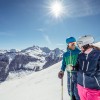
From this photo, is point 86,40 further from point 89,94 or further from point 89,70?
point 89,94

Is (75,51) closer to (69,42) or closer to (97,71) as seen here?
(69,42)

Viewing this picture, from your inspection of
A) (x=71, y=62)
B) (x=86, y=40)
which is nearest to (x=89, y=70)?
(x=86, y=40)

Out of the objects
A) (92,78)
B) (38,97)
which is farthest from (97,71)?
(38,97)

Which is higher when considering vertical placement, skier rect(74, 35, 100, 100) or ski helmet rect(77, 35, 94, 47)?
ski helmet rect(77, 35, 94, 47)

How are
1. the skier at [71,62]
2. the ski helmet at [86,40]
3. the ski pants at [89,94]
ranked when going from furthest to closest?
the skier at [71,62] → the ski helmet at [86,40] → the ski pants at [89,94]

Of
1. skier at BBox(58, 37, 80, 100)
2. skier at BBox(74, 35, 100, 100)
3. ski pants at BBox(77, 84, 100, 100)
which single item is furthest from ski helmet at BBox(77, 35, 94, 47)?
skier at BBox(58, 37, 80, 100)

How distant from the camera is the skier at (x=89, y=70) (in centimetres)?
387

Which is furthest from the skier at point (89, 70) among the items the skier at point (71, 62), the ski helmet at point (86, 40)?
the skier at point (71, 62)

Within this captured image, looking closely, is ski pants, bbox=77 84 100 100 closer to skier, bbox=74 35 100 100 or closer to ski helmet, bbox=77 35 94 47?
skier, bbox=74 35 100 100

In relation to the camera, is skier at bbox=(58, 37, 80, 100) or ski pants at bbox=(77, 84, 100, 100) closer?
ski pants at bbox=(77, 84, 100, 100)

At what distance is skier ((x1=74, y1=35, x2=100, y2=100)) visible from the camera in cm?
387

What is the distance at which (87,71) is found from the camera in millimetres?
4039

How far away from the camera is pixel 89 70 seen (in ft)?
13.1

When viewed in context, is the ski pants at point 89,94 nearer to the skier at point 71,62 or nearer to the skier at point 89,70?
the skier at point 89,70
